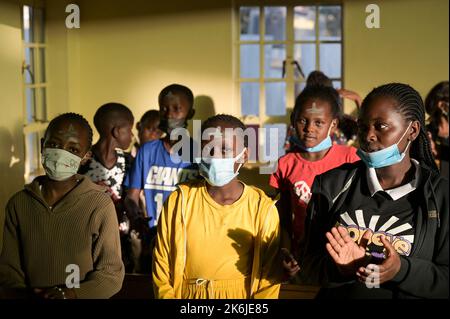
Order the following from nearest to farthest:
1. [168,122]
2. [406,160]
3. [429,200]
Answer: [429,200] → [406,160] → [168,122]

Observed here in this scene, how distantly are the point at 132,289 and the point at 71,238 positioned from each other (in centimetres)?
111

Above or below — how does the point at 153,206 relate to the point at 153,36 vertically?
below

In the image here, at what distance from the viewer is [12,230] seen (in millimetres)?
2979

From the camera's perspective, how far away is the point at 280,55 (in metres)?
8.05

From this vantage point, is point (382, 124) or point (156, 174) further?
point (156, 174)

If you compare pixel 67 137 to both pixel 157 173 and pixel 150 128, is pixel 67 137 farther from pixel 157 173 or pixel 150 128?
pixel 150 128

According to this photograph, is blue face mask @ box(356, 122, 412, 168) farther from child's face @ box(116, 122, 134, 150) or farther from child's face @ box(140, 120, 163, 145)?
child's face @ box(140, 120, 163, 145)

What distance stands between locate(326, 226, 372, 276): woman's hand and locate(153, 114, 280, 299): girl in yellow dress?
1.83 feet

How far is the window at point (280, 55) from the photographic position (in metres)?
7.96

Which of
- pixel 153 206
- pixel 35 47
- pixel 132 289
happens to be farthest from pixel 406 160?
pixel 35 47

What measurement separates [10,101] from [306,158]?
2701 millimetres

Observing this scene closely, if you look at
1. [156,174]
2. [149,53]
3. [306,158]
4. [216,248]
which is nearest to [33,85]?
[149,53]

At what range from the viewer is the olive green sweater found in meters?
2.94

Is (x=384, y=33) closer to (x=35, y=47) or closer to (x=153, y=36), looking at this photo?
(x=153, y=36)
